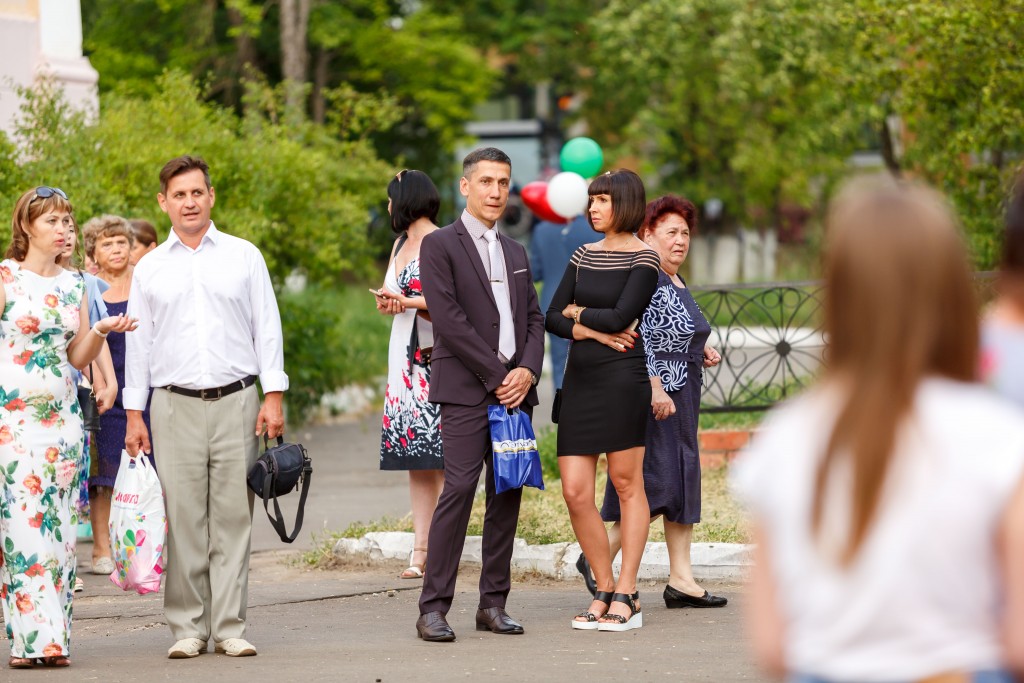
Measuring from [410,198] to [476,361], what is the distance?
1.75 m

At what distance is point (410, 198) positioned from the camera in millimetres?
7730

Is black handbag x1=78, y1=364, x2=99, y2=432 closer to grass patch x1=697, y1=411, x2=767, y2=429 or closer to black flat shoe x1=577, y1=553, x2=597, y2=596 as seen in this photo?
black flat shoe x1=577, y1=553, x2=597, y2=596

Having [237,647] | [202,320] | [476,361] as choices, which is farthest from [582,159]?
[237,647]

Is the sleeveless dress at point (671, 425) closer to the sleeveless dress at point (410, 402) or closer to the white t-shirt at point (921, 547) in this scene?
the sleeveless dress at point (410, 402)

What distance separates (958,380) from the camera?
249cm

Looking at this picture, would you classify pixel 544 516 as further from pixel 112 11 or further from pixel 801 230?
pixel 801 230

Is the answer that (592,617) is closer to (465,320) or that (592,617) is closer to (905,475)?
(465,320)

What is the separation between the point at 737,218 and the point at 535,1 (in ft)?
21.5

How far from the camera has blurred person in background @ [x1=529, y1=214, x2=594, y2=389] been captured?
10766 mm

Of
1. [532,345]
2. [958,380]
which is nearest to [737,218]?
[532,345]

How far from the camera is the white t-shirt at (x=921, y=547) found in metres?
2.39

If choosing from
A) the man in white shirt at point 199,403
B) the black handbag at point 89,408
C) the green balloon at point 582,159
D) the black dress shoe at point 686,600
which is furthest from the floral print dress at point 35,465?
the green balloon at point 582,159

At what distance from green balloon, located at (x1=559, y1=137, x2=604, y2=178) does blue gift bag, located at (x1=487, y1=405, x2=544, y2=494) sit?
6.20m

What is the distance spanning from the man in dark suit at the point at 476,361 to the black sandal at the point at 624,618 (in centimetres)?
38
